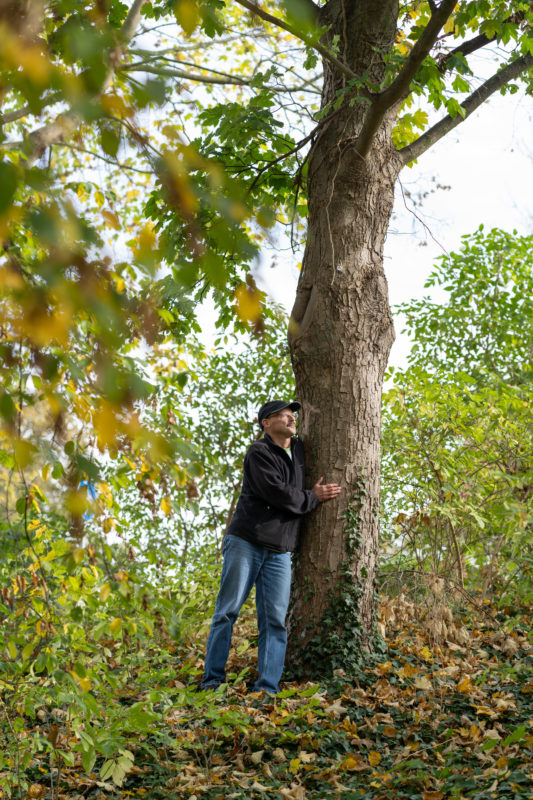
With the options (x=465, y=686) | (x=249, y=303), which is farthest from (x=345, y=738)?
(x=249, y=303)

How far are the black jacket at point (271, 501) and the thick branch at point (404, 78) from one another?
243 centimetres

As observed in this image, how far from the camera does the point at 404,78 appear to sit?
456 cm

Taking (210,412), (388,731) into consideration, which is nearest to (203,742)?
(388,731)

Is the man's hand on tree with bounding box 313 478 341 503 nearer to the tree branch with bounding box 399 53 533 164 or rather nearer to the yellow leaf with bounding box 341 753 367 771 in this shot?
the yellow leaf with bounding box 341 753 367 771

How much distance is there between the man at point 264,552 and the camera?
15.8 feet

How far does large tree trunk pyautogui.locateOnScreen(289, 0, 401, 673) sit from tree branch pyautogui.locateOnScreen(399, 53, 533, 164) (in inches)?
18.7

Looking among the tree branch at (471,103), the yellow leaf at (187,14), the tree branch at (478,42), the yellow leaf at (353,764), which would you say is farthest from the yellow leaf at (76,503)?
the tree branch at (478,42)

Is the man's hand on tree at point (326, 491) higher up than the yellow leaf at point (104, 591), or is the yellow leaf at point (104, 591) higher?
the man's hand on tree at point (326, 491)

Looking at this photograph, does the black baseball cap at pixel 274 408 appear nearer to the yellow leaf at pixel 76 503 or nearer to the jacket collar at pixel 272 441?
the jacket collar at pixel 272 441

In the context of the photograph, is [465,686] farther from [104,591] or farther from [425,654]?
[104,591]

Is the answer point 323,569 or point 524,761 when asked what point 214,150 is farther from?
point 524,761

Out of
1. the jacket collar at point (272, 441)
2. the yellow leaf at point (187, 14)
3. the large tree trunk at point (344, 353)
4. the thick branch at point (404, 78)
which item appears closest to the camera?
the yellow leaf at point (187, 14)

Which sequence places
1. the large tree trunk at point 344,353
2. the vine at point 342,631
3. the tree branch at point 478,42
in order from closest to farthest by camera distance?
the vine at point 342,631 → the large tree trunk at point 344,353 → the tree branch at point 478,42

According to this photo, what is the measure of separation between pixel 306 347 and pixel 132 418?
377cm
